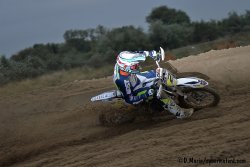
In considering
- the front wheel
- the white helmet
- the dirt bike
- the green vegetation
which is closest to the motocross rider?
the white helmet

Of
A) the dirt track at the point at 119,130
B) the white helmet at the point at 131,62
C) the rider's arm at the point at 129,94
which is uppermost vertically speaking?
the white helmet at the point at 131,62

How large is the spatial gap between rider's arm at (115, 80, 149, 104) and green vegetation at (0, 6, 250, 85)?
36.1 ft

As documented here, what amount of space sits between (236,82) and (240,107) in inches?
99.3

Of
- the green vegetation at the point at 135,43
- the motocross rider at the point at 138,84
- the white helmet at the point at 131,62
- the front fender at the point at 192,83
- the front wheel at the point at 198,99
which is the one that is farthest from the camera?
the green vegetation at the point at 135,43

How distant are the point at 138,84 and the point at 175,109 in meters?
0.93

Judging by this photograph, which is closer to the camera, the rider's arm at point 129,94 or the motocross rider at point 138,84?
the motocross rider at point 138,84

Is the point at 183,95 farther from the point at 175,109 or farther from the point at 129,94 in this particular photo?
the point at 129,94

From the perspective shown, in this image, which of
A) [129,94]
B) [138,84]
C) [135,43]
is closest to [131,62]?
[138,84]

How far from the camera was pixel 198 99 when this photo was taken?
1000cm

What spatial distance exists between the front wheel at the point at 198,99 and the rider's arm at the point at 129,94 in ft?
2.78

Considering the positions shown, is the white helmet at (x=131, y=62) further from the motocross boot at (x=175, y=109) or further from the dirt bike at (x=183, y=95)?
the motocross boot at (x=175, y=109)

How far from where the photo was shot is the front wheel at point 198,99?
9.87 metres

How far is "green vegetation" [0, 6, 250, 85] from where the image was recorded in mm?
22828

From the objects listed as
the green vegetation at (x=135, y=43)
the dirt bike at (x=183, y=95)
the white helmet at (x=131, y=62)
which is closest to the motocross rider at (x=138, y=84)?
the white helmet at (x=131, y=62)
